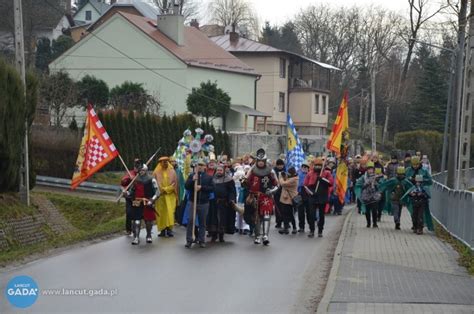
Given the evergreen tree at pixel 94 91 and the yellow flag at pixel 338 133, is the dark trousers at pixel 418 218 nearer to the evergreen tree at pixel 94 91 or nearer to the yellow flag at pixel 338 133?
the yellow flag at pixel 338 133

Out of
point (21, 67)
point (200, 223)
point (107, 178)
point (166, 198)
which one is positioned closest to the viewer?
point (200, 223)

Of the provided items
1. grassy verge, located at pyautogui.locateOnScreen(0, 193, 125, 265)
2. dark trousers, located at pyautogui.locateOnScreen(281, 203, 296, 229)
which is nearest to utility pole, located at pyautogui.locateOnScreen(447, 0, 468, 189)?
dark trousers, located at pyautogui.locateOnScreen(281, 203, 296, 229)

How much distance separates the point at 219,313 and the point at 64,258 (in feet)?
17.4

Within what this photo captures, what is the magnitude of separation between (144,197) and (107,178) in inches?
686

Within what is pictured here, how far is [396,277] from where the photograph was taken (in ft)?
42.8

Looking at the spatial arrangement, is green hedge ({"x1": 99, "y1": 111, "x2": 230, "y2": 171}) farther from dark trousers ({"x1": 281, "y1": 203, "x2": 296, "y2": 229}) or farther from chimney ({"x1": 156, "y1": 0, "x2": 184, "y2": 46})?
dark trousers ({"x1": 281, "y1": 203, "x2": 296, "y2": 229})

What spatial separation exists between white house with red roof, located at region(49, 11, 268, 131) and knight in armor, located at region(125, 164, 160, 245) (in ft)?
111

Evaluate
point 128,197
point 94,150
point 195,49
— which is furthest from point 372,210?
point 195,49

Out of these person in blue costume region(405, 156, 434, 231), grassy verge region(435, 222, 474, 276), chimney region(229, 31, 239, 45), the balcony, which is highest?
chimney region(229, 31, 239, 45)

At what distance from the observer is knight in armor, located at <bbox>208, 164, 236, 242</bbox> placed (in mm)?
17656

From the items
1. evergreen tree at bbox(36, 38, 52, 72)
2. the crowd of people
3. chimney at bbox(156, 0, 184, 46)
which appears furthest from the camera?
evergreen tree at bbox(36, 38, 52, 72)

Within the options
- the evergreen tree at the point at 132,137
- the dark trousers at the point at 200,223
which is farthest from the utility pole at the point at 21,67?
the evergreen tree at the point at 132,137

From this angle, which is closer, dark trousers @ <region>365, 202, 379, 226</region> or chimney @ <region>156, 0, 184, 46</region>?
dark trousers @ <region>365, 202, 379, 226</region>

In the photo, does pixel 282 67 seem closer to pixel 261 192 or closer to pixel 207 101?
pixel 207 101
